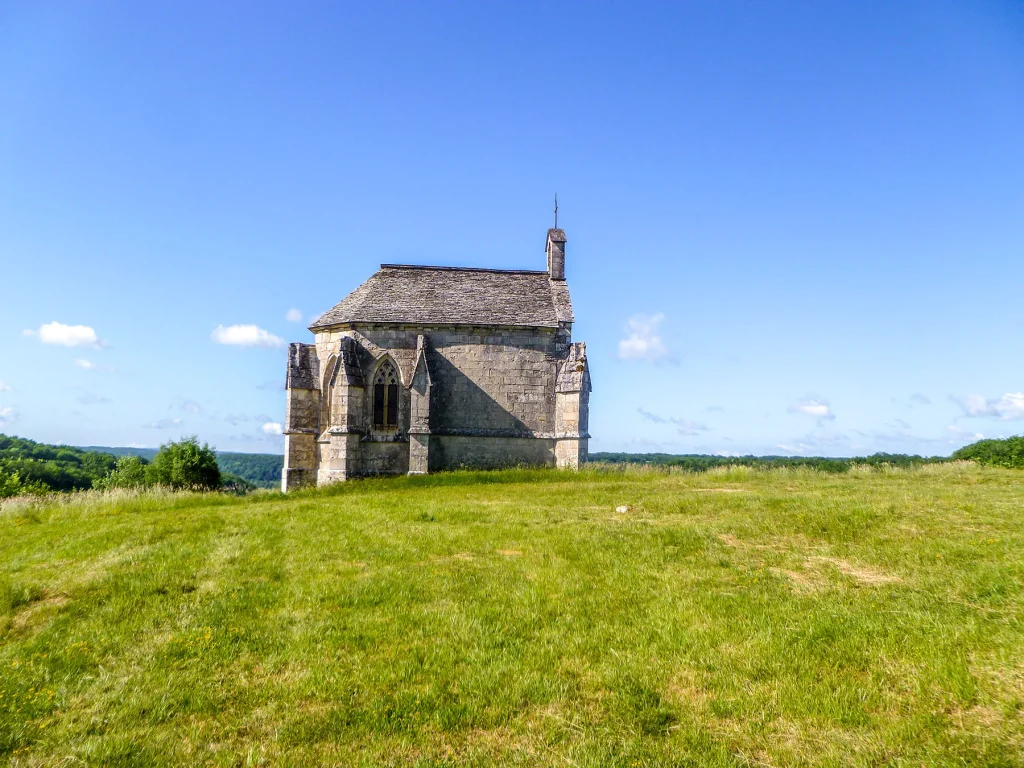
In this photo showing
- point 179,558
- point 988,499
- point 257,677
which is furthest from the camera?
point 988,499

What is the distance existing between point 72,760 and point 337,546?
6.17 m

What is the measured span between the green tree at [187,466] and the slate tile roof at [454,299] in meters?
8.80

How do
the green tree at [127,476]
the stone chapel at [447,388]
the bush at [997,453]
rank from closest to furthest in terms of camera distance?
1. the bush at [997,453]
2. the stone chapel at [447,388]
3. the green tree at [127,476]

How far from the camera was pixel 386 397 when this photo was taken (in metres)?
23.4

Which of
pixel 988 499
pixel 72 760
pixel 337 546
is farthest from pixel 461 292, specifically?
pixel 72 760

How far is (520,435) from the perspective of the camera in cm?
2336

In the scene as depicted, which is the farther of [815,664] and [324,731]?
[815,664]

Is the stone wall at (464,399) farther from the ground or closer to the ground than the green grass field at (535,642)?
farther from the ground

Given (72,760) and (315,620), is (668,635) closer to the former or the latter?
(315,620)

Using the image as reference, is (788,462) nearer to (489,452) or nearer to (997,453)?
(997,453)

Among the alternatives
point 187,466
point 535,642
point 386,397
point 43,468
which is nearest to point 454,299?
point 386,397

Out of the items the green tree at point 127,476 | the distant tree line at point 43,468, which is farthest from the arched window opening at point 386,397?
the green tree at point 127,476

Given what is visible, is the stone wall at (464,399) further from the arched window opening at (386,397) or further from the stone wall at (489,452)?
the arched window opening at (386,397)

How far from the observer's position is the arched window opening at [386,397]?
2334cm
